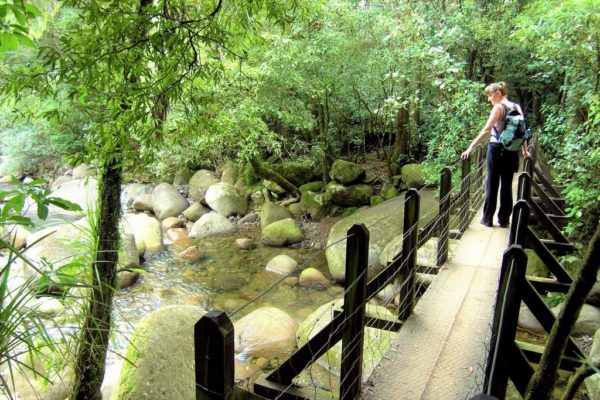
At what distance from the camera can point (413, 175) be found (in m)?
11.0

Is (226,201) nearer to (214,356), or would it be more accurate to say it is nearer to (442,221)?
(442,221)

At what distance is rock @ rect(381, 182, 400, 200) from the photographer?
11383mm

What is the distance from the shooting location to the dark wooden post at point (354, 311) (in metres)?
2.37

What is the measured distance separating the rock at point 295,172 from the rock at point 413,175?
282 centimetres

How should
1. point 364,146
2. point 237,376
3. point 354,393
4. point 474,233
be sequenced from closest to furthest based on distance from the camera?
1. point 354,393
2. point 474,233
3. point 237,376
4. point 364,146

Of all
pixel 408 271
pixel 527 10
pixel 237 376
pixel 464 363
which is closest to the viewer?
pixel 464 363

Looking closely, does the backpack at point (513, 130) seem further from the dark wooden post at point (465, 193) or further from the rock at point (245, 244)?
the rock at point (245, 244)

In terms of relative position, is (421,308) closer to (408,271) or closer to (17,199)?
(408,271)

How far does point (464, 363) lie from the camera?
2762 millimetres

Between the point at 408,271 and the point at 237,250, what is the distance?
24.9ft

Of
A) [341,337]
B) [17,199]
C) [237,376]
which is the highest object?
[17,199]

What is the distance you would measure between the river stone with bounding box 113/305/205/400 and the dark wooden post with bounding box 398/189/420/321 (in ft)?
7.58

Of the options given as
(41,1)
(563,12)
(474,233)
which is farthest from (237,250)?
(41,1)

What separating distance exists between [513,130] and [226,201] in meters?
9.49
